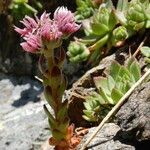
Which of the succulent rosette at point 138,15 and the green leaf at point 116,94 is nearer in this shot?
the green leaf at point 116,94

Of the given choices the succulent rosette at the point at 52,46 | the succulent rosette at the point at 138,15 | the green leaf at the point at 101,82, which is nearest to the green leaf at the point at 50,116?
the succulent rosette at the point at 52,46

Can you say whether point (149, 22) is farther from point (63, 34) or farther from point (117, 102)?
point (63, 34)

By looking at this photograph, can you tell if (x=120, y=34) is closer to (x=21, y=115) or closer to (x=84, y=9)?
(x=84, y=9)

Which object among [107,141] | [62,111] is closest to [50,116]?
[62,111]

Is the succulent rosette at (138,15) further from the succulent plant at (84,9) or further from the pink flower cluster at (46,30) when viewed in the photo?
the pink flower cluster at (46,30)

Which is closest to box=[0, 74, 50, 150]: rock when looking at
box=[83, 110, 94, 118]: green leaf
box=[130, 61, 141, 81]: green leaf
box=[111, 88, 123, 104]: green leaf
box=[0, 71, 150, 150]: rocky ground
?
box=[0, 71, 150, 150]: rocky ground

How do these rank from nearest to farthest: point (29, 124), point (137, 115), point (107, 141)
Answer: point (137, 115), point (107, 141), point (29, 124)
